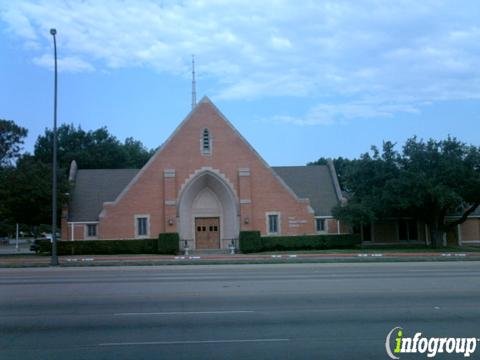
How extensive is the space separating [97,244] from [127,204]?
4.18 metres

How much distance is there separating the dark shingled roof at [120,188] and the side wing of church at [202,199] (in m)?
0.24

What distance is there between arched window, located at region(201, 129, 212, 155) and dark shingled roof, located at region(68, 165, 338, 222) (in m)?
8.93

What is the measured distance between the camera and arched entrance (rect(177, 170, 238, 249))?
4266 centimetres

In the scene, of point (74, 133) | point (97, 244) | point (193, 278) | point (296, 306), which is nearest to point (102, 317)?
point (296, 306)

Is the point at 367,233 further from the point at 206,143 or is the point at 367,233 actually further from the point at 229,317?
the point at 229,317

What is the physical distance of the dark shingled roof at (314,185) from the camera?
4588 centimetres

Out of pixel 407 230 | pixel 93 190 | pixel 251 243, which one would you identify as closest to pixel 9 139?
pixel 93 190

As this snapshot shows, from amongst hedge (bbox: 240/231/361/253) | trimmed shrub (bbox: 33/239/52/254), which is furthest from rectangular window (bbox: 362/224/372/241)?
trimmed shrub (bbox: 33/239/52/254)

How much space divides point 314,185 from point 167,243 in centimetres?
1462

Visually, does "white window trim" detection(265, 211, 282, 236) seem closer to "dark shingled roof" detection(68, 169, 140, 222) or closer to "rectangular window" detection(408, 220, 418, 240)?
"rectangular window" detection(408, 220, 418, 240)

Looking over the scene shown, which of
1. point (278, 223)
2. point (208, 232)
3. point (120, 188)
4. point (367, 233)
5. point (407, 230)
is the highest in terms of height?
point (120, 188)

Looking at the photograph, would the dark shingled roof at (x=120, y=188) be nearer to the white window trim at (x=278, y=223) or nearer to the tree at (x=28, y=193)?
the tree at (x=28, y=193)

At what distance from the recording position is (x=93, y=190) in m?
46.9

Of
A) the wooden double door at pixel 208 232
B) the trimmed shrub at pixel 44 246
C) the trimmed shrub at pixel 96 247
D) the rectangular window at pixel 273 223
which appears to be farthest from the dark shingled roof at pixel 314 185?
the trimmed shrub at pixel 44 246
